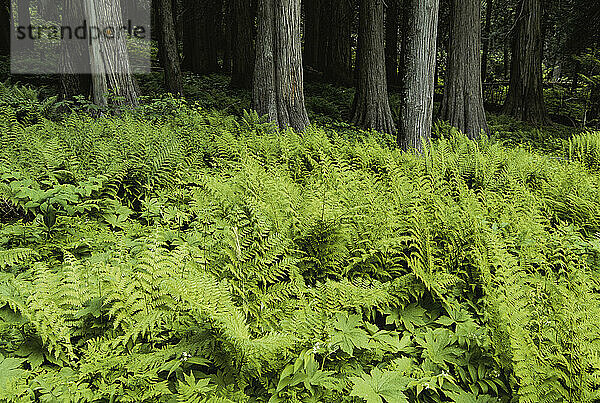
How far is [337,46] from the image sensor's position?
58.9 ft

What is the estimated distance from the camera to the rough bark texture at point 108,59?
23.4 ft

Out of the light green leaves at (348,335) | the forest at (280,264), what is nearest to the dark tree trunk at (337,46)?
the forest at (280,264)

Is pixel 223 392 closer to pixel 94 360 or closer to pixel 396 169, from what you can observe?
pixel 94 360

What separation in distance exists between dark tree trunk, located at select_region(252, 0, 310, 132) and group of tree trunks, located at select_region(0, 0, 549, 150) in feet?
0.06

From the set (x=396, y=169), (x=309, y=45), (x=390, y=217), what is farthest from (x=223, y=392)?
(x=309, y=45)

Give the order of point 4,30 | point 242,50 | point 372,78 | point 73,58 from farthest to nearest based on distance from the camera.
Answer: point 4,30 < point 242,50 < point 372,78 < point 73,58

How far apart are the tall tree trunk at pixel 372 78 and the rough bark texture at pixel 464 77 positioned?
1.43 meters

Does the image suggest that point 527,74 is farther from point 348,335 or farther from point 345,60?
point 348,335

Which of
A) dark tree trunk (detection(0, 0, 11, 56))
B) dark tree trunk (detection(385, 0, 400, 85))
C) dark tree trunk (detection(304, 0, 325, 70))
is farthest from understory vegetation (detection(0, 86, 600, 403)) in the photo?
dark tree trunk (detection(385, 0, 400, 85))

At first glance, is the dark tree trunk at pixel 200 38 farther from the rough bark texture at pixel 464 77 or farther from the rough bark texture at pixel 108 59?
the rough bark texture at pixel 464 77

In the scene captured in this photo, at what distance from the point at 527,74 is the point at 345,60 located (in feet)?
23.3

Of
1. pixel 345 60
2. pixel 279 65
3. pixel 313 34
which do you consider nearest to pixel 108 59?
pixel 279 65

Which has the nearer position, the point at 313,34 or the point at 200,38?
the point at 200,38

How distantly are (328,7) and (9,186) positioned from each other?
16.9 metres
